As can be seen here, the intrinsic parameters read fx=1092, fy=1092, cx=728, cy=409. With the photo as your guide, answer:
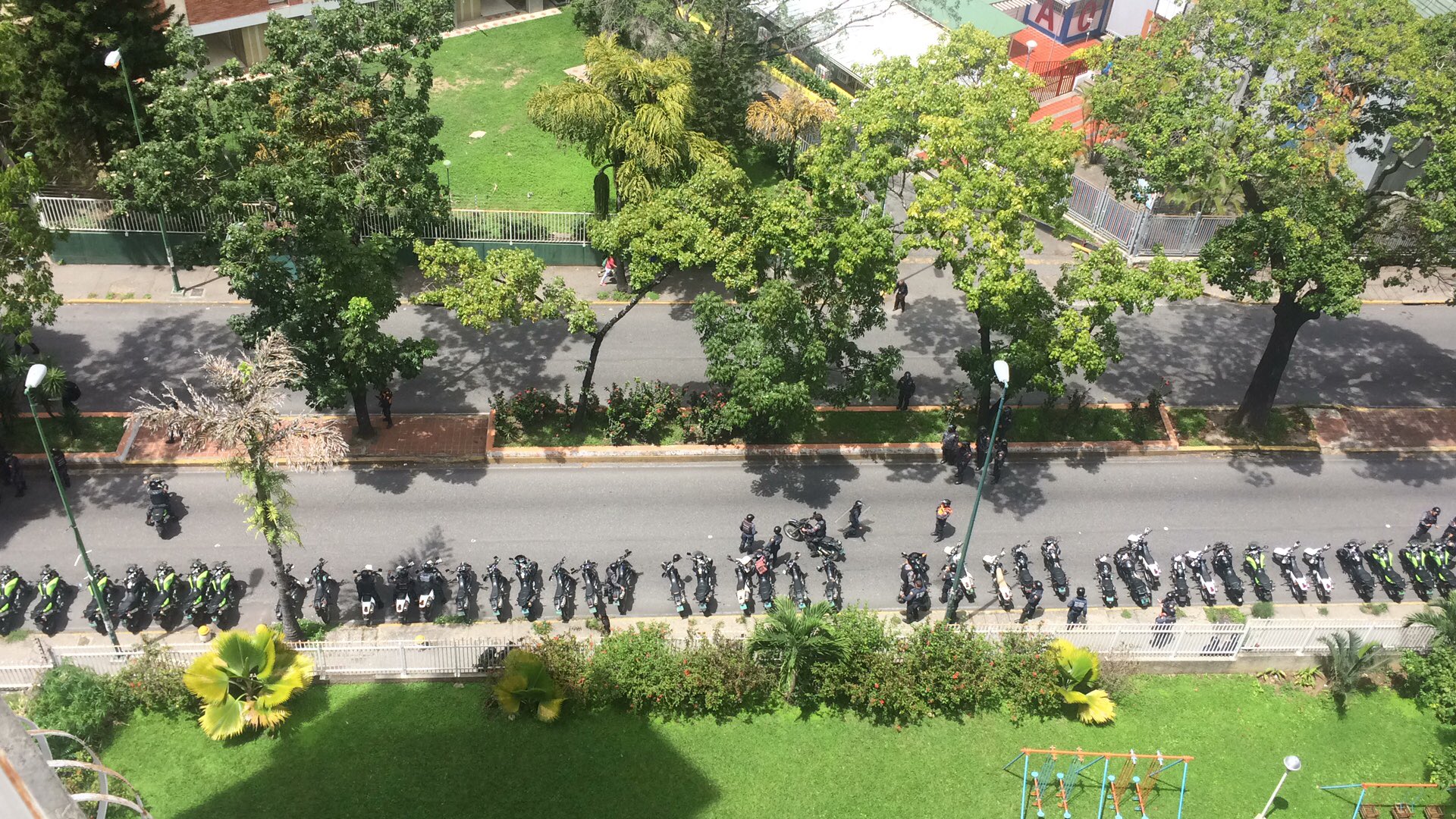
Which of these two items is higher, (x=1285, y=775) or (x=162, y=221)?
(x=162, y=221)

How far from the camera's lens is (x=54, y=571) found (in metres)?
22.1

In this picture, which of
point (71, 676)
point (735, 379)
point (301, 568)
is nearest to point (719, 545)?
point (735, 379)

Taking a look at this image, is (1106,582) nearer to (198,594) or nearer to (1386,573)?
(1386,573)

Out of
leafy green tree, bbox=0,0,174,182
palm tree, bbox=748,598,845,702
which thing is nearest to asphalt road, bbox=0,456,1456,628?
palm tree, bbox=748,598,845,702

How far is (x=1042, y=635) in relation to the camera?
21844 millimetres

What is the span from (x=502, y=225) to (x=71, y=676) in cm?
1759

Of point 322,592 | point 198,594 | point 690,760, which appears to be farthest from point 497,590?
point 198,594

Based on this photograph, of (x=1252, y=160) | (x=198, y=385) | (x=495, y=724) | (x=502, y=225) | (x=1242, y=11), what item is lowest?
(x=495, y=724)

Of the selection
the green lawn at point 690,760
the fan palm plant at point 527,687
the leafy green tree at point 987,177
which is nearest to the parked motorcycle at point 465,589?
the green lawn at point 690,760

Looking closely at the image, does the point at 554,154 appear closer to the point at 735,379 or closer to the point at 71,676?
the point at 735,379

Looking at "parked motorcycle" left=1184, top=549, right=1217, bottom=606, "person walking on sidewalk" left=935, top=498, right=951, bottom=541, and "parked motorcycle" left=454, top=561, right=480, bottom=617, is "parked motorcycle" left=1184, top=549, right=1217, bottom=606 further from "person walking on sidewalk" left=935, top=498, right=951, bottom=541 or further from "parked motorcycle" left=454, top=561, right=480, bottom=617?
"parked motorcycle" left=454, top=561, right=480, bottom=617

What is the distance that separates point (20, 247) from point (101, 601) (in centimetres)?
749

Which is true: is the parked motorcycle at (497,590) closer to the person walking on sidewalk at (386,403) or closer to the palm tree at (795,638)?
the palm tree at (795,638)

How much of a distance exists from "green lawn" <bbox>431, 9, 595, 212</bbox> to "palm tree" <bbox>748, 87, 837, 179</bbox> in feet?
19.4
